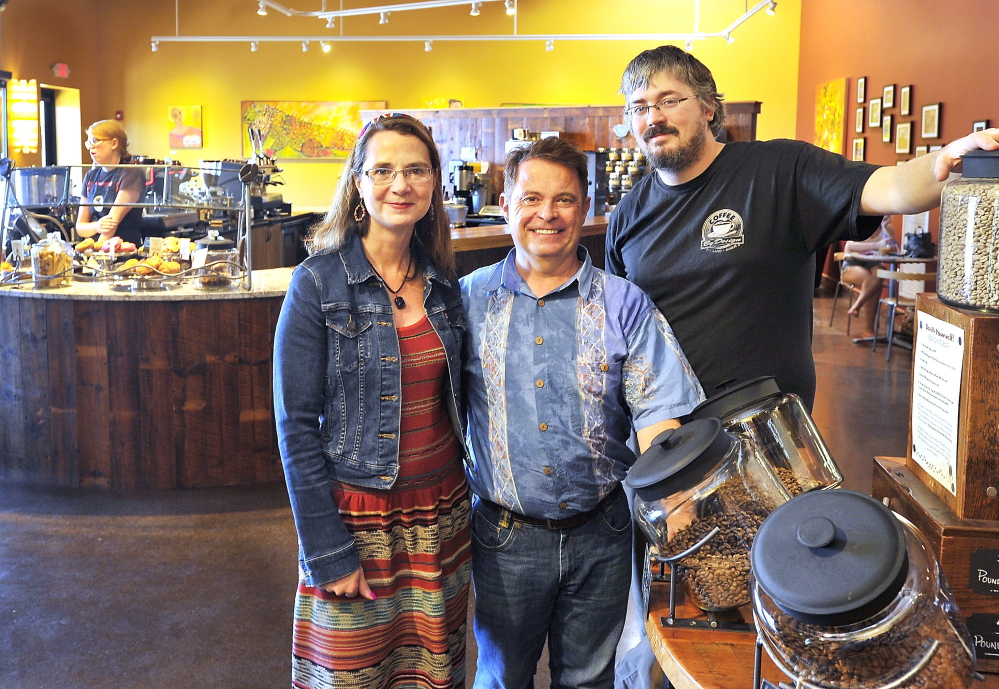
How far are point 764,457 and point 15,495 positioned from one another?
400cm

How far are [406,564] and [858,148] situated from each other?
11.0m

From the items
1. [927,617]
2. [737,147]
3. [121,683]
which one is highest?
[737,147]

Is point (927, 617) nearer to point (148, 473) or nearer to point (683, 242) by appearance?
point (683, 242)

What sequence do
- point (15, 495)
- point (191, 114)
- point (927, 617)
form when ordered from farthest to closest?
point (191, 114), point (15, 495), point (927, 617)

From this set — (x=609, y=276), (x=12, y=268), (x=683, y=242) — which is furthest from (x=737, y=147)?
(x=12, y=268)

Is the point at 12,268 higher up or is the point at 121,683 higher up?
the point at 12,268

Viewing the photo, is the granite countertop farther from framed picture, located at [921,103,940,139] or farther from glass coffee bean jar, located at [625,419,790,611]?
framed picture, located at [921,103,940,139]

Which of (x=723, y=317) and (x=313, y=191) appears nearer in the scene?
(x=723, y=317)

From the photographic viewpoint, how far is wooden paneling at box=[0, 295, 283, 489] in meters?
4.09

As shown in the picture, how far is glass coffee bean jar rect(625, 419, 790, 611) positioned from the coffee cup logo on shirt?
77cm

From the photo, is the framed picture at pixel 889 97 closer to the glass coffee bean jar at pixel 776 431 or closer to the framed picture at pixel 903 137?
the framed picture at pixel 903 137

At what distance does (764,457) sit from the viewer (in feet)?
4.11

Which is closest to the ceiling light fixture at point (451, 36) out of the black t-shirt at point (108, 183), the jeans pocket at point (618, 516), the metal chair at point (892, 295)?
the metal chair at point (892, 295)

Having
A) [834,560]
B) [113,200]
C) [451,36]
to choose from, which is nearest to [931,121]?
[451,36]
